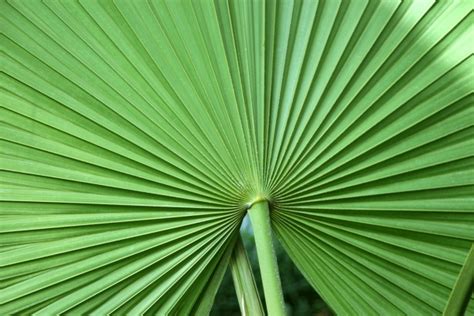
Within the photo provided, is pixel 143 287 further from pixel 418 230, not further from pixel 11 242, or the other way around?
pixel 418 230

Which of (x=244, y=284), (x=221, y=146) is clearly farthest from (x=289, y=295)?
(x=221, y=146)

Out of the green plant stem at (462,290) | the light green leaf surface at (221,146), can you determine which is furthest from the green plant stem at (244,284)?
the green plant stem at (462,290)

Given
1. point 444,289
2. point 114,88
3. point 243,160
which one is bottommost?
point 444,289

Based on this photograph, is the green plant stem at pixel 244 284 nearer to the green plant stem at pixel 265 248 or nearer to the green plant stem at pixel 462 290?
the green plant stem at pixel 265 248

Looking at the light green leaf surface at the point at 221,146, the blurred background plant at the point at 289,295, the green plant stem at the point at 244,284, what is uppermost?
the light green leaf surface at the point at 221,146

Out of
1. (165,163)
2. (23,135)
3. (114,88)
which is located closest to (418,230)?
(165,163)

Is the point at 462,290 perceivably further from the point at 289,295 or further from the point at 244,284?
the point at 289,295
